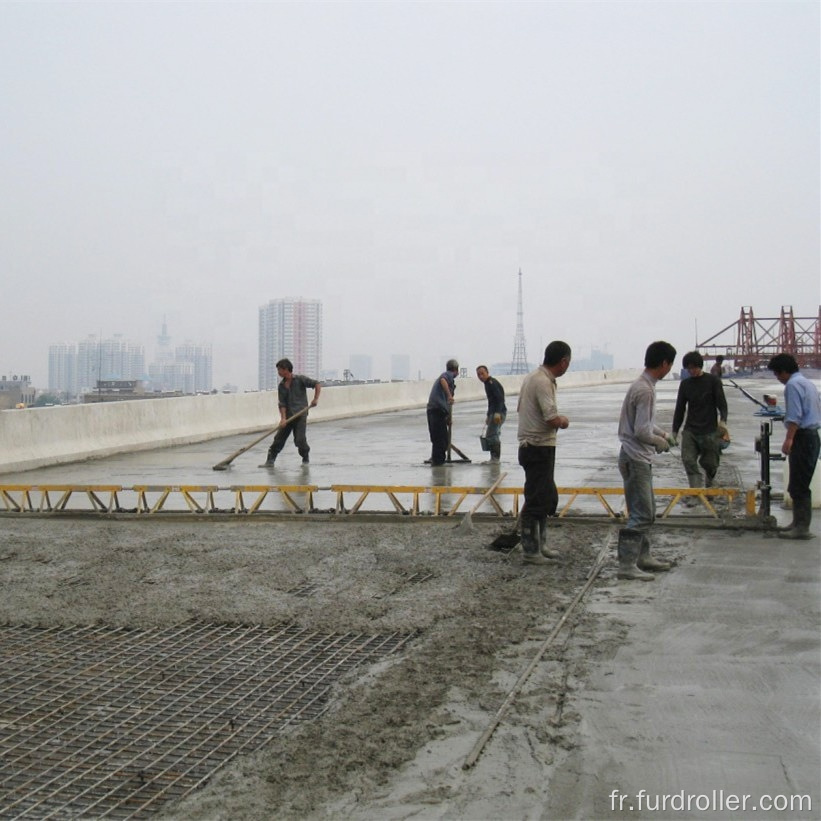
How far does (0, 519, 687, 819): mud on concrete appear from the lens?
167 inches

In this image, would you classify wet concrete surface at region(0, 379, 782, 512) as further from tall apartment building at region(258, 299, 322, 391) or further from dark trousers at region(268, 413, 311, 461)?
tall apartment building at region(258, 299, 322, 391)

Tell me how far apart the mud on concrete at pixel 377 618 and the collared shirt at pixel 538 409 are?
41.3 inches

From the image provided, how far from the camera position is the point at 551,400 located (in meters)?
8.67

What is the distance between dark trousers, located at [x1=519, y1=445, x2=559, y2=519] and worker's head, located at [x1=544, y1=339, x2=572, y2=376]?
652 mm

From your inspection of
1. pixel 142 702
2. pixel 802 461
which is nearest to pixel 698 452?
pixel 802 461

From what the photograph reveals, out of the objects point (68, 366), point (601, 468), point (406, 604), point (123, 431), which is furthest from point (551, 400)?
point (68, 366)

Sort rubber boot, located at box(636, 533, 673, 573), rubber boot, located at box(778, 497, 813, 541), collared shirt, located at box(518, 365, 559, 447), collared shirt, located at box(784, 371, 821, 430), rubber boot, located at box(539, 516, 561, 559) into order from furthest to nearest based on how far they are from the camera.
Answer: rubber boot, located at box(778, 497, 813, 541)
collared shirt, located at box(784, 371, 821, 430)
rubber boot, located at box(539, 516, 561, 559)
collared shirt, located at box(518, 365, 559, 447)
rubber boot, located at box(636, 533, 673, 573)

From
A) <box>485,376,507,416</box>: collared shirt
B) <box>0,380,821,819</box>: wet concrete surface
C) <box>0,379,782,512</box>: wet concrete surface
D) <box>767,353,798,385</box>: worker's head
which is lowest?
<box>0,380,821,819</box>: wet concrete surface

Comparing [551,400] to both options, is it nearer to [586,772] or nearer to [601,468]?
[586,772]

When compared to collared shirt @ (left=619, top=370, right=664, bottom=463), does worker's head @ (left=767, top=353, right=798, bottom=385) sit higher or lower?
higher

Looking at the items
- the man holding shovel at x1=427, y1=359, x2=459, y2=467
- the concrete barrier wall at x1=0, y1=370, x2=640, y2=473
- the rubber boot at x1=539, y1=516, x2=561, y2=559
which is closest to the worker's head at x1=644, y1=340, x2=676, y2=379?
the rubber boot at x1=539, y1=516, x2=561, y2=559

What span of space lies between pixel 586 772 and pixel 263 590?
12.9 feet

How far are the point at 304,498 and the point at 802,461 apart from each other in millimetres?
5763

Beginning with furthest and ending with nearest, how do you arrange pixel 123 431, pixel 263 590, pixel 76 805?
pixel 123 431
pixel 263 590
pixel 76 805
